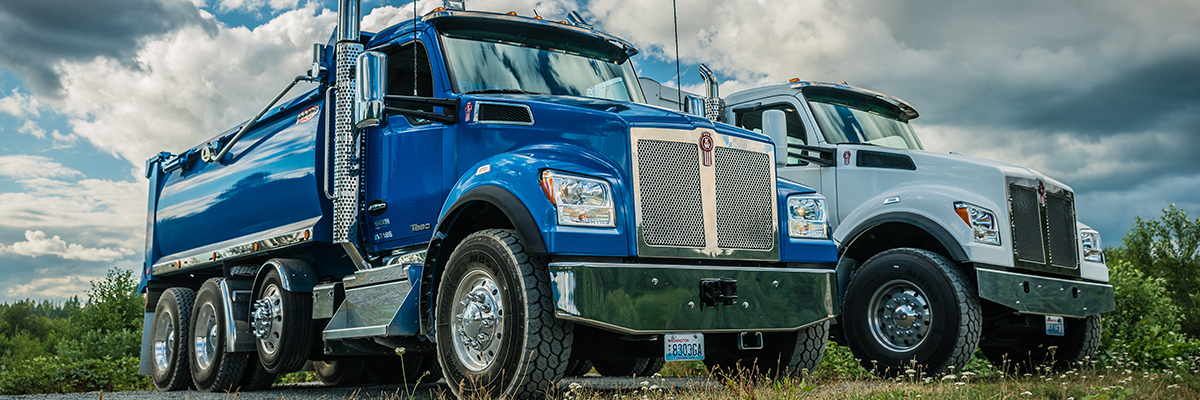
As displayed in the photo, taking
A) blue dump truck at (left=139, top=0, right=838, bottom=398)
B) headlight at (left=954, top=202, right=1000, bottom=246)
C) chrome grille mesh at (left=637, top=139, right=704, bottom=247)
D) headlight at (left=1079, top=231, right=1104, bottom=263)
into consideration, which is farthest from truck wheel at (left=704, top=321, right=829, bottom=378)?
headlight at (left=1079, top=231, right=1104, bottom=263)

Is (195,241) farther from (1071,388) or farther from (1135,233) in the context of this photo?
(1135,233)

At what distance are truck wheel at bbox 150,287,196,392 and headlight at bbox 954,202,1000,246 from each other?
24.9 feet

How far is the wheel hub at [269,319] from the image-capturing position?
7.84 meters

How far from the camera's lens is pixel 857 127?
9508 millimetres

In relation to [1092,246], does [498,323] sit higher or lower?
lower

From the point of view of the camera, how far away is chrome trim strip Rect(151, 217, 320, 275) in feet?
25.0

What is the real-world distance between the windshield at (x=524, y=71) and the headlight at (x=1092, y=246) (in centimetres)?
495

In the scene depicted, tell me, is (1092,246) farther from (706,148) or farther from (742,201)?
(706,148)

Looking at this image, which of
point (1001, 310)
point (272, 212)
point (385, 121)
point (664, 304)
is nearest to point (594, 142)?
point (664, 304)

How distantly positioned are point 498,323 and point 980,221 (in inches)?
191

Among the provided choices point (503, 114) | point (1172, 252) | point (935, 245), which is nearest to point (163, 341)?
point (503, 114)

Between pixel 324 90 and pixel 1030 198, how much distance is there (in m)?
6.28

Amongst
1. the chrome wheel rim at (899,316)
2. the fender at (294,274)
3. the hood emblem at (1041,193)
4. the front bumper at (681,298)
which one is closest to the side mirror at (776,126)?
the chrome wheel rim at (899,316)

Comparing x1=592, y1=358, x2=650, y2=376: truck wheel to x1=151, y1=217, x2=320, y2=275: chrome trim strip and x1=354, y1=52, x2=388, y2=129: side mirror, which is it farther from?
x1=354, y1=52, x2=388, y2=129: side mirror
